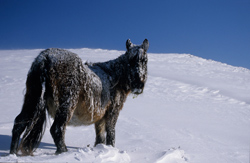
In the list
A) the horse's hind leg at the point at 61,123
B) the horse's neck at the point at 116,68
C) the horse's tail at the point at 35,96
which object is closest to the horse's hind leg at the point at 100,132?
the horse's neck at the point at 116,68

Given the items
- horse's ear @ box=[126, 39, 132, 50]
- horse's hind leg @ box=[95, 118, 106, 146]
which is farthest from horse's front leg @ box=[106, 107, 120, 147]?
horse's ear @ box=[126, 39, 132, 50]

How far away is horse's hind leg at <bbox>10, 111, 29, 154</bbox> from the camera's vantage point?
350cm

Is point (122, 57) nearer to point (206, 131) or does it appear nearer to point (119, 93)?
point (119, 93)

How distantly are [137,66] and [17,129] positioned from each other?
2.60 metres

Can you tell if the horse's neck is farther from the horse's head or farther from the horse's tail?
the horse's tail

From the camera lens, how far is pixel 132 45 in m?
5.11

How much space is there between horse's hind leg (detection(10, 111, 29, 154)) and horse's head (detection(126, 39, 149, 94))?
7.45ft

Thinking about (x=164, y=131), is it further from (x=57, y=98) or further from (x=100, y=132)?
(x=57, y=98)

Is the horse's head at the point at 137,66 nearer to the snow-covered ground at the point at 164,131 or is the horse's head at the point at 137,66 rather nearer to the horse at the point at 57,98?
the horse at the point at 57,98

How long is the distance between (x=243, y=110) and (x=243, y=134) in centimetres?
392

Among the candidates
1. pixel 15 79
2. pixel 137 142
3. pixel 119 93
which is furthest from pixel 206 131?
pixel 15 79

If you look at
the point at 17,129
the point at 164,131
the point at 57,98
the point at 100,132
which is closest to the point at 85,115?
the point at 57,98

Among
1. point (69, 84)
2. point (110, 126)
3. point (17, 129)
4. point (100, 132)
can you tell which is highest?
point (69, 84)

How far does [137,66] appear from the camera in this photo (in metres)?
4.80
